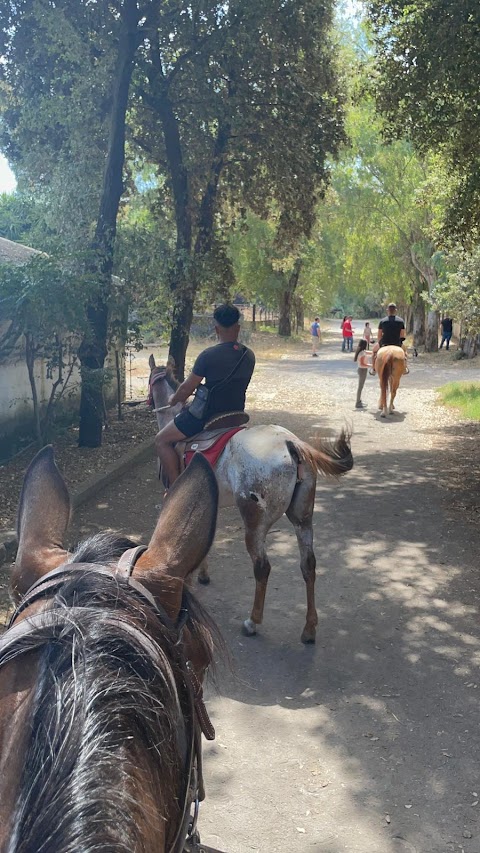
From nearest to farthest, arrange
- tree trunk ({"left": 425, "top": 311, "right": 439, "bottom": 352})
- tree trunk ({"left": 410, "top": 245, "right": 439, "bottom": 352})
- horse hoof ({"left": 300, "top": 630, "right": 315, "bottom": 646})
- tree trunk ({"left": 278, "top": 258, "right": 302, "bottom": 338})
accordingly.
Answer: horse hoof ({"left": 300, "top": 630, "right": 315, "bottom": 646}) < tree trunk ({"left": 410, "top": 245, "right": 439, "bottom": 352}) < tree trunk ({"left": 425, "top": 311, "right": 439, "bottom": 352}) < tree trunk ({"left": 278, "top": 258, "right": 302, "bottom": 338})

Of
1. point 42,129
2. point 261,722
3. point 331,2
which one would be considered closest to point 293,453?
point 261,722

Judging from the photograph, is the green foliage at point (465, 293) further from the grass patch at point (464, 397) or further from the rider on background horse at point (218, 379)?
the rider on background horse at point (218, 379)

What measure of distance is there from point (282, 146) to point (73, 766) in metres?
12.7

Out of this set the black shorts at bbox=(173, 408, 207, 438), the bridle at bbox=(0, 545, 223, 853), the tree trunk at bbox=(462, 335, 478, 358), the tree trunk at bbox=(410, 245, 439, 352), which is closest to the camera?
the bridle at bbox=(0, 545, 223, 853)

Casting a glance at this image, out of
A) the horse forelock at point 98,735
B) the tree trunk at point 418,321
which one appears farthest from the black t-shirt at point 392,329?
the tree trunk at point 418,321

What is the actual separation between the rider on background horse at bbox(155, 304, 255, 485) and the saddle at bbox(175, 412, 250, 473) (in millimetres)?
68

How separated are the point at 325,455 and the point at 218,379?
42.4 inches

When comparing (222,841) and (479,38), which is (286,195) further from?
(222,841)

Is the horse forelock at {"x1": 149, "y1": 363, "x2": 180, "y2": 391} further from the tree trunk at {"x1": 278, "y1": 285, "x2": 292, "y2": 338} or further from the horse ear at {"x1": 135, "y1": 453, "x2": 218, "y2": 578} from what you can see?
the tree trunk at {"x1": 278, "y1": 285, "x2": 292, "y2": 338}

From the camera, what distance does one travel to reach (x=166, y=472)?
6.24 metres

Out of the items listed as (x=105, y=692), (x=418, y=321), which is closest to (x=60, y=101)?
(x=105, y=692)

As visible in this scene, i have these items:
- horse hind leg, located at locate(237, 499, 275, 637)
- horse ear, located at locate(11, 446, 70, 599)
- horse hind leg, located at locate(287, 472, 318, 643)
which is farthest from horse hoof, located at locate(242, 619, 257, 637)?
horse ear, located at locate(11, 446, 70, 599)

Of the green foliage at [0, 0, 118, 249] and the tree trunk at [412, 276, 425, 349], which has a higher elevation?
the green foliage at [0, 0, 118, 249]

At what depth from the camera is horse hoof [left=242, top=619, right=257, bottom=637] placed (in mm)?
5344
